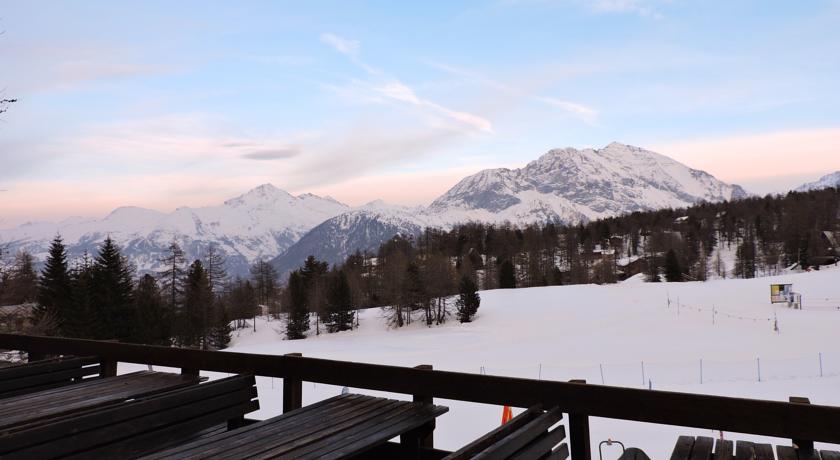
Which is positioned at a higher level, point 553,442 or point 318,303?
point 553,442

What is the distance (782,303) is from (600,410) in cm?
6133

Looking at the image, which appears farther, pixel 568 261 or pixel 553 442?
pixel 568 261

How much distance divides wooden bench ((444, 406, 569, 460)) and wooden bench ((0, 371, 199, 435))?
2.92 metres

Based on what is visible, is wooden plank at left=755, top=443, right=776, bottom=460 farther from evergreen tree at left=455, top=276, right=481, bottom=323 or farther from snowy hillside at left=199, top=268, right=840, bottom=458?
evergreen tree at left=455, top=276, right=481, bottom=323

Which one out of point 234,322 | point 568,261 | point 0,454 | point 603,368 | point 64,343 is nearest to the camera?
point 0,454

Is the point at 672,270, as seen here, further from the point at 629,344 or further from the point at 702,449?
the point at 702,449

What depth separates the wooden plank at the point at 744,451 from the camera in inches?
116

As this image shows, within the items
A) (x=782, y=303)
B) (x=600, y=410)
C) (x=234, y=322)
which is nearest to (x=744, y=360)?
(x=782, y=303)

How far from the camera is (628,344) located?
130 ft

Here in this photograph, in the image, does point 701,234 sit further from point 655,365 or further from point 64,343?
point 64,343

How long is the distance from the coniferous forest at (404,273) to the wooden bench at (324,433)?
78.6 ft

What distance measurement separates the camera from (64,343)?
6.95 metres

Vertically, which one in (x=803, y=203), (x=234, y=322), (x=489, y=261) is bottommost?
(x=234, y=322)

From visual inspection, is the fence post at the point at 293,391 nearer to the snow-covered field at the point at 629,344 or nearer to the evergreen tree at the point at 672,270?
the snow-covered field at the point at 629,344
